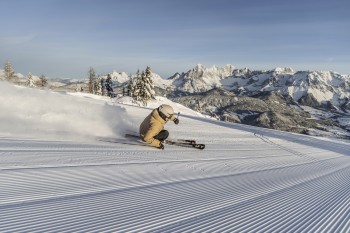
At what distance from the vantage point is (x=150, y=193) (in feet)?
23.0

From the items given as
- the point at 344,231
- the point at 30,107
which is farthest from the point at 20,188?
the point at 30,107

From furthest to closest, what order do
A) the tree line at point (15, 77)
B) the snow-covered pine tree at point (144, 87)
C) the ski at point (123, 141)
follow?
the tree line at point (15, 77)
the snow-covered pine tree at point (144, 87)
the ski at point (123, 141)

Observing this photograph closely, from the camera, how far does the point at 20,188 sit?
6.20m

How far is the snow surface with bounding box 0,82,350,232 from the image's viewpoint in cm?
548

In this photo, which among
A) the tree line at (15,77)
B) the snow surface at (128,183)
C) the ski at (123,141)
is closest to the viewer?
the snow surface at (128,183)

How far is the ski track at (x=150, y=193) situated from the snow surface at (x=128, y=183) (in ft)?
0.06

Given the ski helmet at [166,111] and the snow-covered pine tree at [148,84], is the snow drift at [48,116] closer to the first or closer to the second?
the ski helmet at [166,111]

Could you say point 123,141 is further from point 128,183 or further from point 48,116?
point 128,183

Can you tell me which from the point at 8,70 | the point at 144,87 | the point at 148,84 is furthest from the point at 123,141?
the point at 8,70

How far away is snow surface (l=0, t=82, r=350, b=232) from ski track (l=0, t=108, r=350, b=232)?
0.06ft

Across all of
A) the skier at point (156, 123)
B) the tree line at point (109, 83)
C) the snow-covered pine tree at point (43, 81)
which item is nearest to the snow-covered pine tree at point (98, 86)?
the tree line at point (109, 83)

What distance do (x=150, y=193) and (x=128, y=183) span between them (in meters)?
0.73

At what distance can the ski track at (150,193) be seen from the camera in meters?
5.34

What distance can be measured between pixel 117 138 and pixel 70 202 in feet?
23.4
